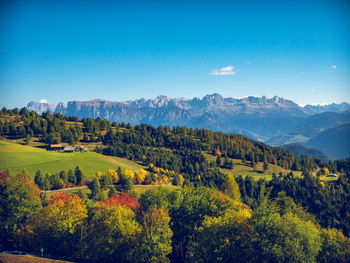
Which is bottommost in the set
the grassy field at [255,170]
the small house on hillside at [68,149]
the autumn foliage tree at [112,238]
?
the grassy field at [255,170]

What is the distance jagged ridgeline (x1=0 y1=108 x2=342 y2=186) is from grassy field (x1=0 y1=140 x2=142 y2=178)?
20147mm

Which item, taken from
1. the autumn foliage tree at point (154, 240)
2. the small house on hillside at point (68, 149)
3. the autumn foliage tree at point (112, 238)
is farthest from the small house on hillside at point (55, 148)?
the autumn foliage tree at point (154, 240)

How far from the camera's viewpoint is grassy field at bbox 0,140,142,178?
328ft

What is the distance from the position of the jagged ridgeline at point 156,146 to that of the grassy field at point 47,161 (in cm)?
2015

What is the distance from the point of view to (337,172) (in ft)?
559

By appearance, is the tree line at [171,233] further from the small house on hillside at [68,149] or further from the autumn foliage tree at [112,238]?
the small house on hillside at [68,149]

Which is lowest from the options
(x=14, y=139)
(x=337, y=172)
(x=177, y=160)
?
(x=337, y=172)

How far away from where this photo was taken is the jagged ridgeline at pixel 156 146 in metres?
144

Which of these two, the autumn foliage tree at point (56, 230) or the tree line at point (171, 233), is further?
the autumn foliage tree at point (56, 230)

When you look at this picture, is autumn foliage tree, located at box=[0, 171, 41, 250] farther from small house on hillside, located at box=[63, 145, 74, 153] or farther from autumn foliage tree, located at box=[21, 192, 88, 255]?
small house on hillside, located at box=[63, 145, 74, 153]

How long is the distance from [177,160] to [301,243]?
112687mm

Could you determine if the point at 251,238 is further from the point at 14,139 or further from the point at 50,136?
the point at 14,139

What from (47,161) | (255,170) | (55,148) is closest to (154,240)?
(47,161)

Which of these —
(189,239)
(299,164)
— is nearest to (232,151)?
(299,164)
